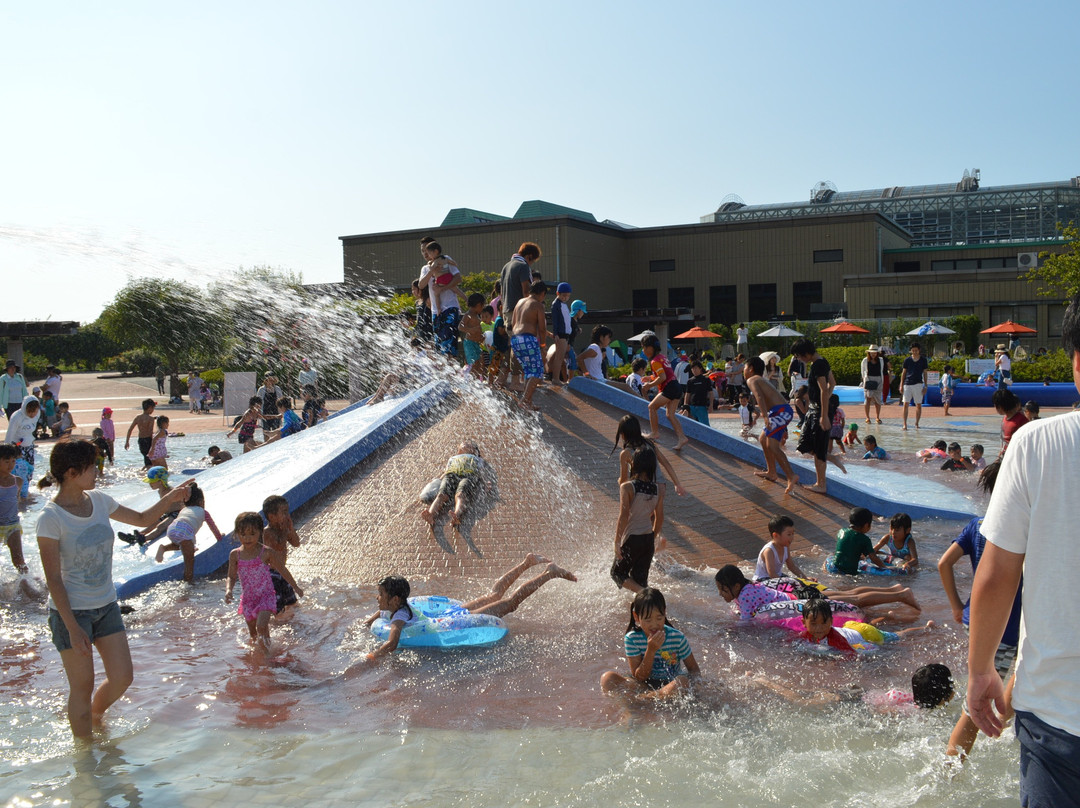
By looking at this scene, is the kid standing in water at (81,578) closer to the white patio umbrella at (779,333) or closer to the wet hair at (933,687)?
the wet hair at (933,687)

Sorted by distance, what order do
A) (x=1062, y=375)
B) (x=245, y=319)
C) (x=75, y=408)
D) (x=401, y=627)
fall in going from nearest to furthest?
(x=401, y=627), (x=1062, y=375), (x=245, y=319), (x=75, y=408)

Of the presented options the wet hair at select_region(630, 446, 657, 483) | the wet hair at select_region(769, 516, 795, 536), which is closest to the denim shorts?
the wet hair at select_region(630, 446, 657, 483)

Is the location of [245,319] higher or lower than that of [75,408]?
higher

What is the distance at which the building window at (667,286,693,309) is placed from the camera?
5238cm

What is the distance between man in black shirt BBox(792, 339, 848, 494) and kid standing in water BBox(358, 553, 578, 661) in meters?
3.66

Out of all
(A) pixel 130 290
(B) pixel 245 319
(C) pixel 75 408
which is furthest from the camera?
(A) pixel 130 290

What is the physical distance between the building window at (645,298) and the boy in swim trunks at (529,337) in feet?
141

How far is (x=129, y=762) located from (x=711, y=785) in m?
3.04

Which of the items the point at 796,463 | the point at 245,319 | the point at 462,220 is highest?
the point at 462,220

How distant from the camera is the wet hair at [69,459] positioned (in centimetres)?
470

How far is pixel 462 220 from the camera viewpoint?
5578 centimetres

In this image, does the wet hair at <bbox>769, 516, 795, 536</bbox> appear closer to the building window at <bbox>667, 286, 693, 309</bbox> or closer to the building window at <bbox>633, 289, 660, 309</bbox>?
the building window at <bbox>667, 286, 693, 309</bbox>

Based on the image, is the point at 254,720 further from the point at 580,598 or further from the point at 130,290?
the point at 130,290

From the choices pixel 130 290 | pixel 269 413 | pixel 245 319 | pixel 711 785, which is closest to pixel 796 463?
pixel 711 785
